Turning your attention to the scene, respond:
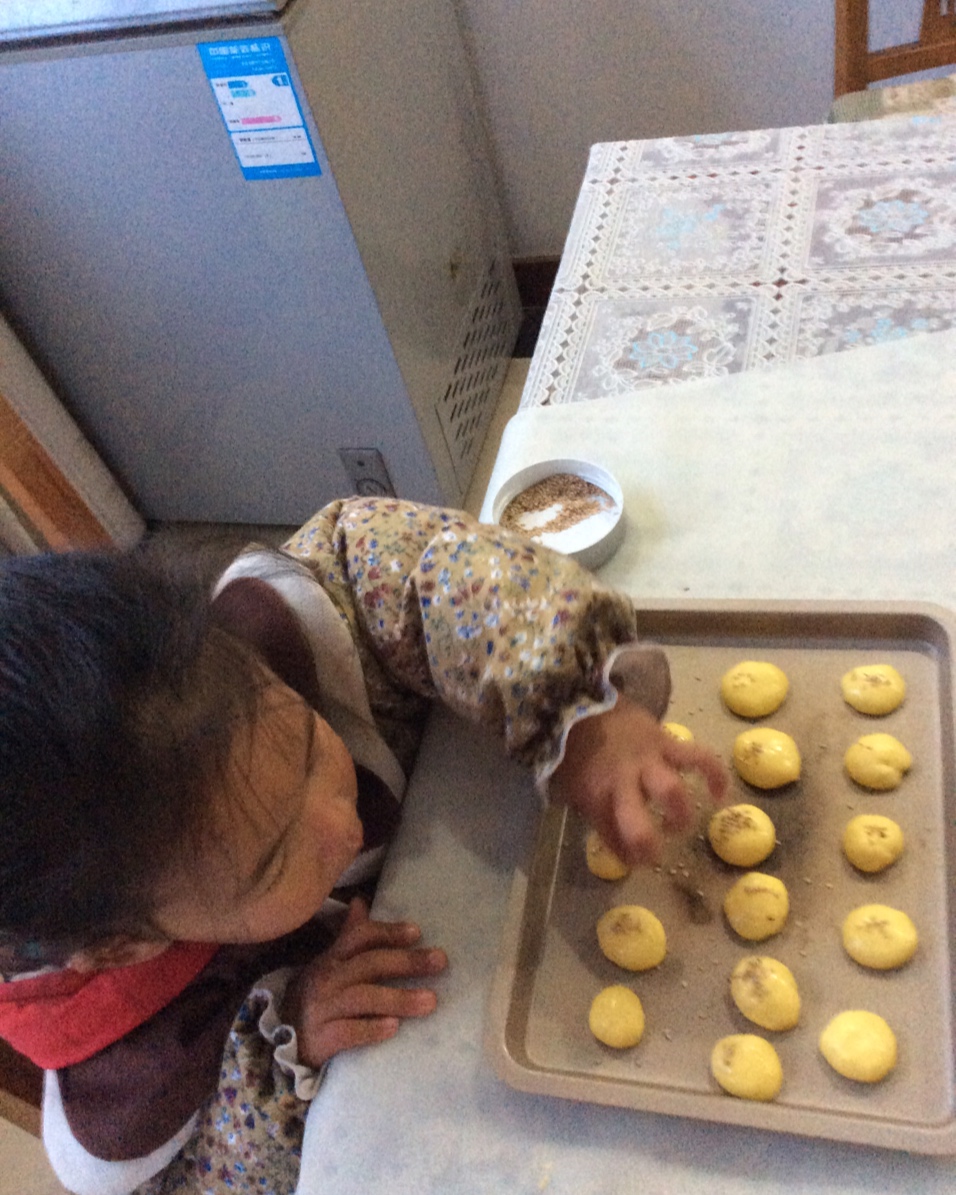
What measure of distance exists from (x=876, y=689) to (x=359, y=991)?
0.36m

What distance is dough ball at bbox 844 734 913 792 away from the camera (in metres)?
0.52

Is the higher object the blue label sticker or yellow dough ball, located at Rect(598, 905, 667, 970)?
the blue label sticker

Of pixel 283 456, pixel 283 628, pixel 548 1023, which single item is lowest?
pixel 283 456

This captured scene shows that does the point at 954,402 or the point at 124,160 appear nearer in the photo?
the point at 954,402

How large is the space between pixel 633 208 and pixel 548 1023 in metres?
0.85

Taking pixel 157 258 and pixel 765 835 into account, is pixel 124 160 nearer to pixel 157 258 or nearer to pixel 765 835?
pixel 157 258

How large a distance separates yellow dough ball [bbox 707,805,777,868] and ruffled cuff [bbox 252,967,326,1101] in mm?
269

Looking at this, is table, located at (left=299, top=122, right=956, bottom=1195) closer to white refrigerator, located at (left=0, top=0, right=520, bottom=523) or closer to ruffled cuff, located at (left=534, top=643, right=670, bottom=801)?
ruffled cuff, located at (left=534, top=643, right=670, bottom=801)

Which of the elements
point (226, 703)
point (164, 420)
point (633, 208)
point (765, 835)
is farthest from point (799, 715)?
point (164, 420)

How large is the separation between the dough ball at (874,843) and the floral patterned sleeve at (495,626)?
132 mm

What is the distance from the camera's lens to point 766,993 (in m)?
0.47

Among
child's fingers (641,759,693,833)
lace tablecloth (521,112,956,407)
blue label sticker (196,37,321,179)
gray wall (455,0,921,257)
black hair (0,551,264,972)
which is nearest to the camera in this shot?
black hair (0,551,264,972)

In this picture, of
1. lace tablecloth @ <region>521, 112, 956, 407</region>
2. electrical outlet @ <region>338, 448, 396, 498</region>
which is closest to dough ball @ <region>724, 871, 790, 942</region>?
lace tablecloth @ <region>521, 112, 956, 407</region>

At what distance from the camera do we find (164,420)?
160cm
